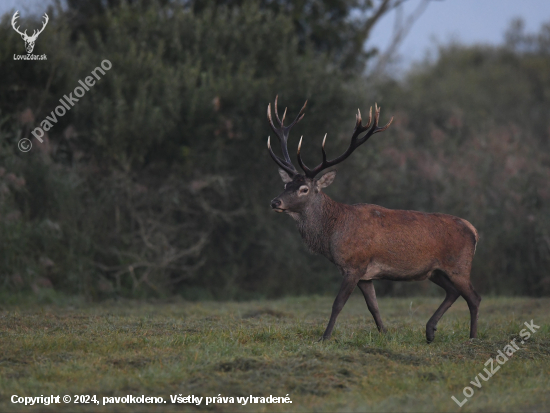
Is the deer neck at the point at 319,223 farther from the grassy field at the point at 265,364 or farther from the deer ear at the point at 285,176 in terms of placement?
the grassy field at the point at 265,364

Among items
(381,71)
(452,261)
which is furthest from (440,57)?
(452,261)

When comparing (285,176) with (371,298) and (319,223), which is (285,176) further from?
(371,298)

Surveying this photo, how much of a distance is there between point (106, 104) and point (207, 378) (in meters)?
9.26

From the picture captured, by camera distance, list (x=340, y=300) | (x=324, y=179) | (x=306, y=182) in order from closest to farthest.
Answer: (x=340, y=300) → (x=306, y=182) → (x=324, y=179)

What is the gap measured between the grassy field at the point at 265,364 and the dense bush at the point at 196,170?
4446 mm

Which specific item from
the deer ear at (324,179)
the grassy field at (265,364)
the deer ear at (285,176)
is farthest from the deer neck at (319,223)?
the grassy field at (265,364)

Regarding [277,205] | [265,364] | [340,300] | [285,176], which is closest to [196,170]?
[285,176]

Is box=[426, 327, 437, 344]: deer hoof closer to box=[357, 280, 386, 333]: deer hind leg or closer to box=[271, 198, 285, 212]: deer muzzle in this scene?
box=[357, 280, 386, 333]: deer hind leg

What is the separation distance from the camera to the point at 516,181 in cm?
1655

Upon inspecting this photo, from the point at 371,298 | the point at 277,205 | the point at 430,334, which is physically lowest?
the point at 430,334

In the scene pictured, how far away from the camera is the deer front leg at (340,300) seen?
8.27 meters

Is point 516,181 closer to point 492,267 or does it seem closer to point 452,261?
point 492,267

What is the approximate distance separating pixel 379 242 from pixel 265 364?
2.62 meters

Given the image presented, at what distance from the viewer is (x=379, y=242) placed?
28.8 feet
